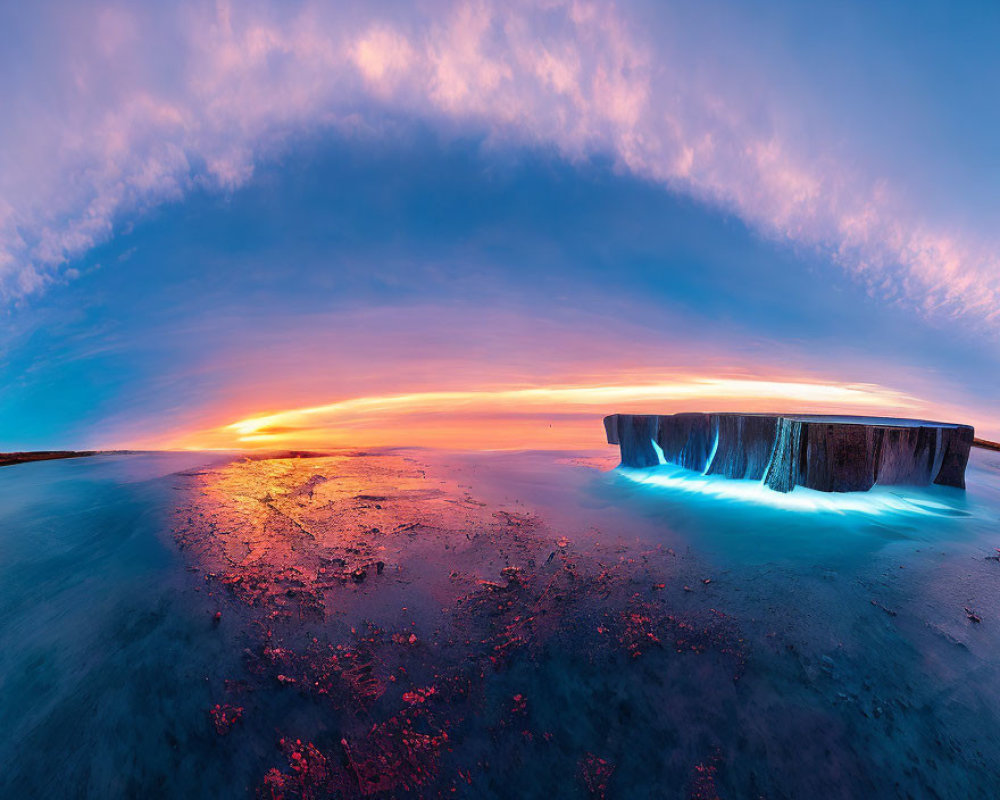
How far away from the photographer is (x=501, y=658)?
6.39ft

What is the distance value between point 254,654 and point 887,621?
3.57 m

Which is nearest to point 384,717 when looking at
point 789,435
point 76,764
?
point 76,764

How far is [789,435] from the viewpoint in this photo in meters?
4.87

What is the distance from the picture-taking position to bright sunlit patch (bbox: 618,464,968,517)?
164 inches

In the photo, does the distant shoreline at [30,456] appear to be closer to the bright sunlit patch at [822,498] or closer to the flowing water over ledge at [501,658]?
the flowing water over ledge at [501,658]

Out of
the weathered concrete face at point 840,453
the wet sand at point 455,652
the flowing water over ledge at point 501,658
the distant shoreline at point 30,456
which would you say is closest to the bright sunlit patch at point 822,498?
the weathered concrete face at point 840,453

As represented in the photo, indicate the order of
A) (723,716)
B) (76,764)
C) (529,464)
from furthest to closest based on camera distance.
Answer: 1. (529,464)
2. (723,716)
3. (76,764)

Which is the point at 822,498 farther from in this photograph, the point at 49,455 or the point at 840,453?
the point at 49,455

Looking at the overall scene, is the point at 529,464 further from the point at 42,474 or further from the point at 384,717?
the point at 42,474

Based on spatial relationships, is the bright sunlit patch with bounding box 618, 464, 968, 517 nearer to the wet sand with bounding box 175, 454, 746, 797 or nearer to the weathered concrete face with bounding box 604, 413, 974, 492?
the weathered concrete face with bounding box 604, 413, 974, 492

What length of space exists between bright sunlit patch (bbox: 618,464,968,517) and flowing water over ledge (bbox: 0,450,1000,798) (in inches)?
13.8

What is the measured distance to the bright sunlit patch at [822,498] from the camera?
4176 mm

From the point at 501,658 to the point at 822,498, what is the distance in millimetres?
4646

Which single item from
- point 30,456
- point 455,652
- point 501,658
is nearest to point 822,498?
point 501,658
